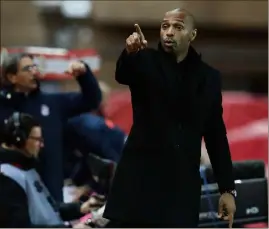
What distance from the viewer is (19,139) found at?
334 centimetres

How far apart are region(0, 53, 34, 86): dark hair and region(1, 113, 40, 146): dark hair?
32cm

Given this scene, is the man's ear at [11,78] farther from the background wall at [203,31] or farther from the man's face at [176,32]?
the background wall at [203,31]

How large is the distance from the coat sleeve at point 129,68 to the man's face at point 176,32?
91mm

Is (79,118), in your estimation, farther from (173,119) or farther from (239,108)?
(239,108)

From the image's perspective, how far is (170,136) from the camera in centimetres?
262

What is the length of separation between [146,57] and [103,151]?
1.57 metres

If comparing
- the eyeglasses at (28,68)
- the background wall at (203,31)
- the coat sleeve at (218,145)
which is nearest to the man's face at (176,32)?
the coat sleeve at (218,145)

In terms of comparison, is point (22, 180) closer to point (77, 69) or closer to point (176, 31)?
point (77, 69)

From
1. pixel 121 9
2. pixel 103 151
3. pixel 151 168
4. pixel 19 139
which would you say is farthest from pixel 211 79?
pixel 121 9

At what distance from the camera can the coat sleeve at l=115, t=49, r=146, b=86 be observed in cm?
248

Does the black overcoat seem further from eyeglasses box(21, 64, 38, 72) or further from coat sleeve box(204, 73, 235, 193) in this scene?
eyeglasses box(21, 64, 38, 72)

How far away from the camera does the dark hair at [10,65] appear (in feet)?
11.9

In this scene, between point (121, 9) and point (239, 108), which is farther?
point (121, 9)

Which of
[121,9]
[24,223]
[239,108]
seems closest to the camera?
[24,223]
